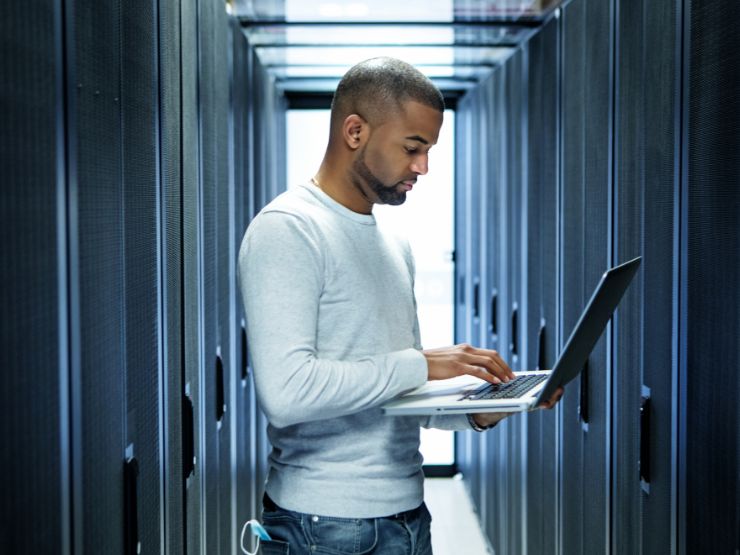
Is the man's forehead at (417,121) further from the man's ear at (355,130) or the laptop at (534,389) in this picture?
the laptop at (534,389)

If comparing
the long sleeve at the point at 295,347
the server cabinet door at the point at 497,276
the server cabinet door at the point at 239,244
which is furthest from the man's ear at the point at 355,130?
the server cabinet door at the point at 497,276

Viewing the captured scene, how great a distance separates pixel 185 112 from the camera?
2104mm

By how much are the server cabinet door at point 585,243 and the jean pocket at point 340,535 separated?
3.10 feet

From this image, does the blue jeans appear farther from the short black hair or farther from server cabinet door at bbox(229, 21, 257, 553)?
server cabinet door at bbox(229, 21, 257, 553)

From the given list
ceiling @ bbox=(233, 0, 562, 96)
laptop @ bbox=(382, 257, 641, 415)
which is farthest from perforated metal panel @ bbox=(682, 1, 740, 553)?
ceiling @ bbox=(233, 0, 562, 96)

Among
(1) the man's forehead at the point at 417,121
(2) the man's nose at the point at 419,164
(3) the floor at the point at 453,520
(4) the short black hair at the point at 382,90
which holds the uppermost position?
(4) the short black hair at the point at 382,90

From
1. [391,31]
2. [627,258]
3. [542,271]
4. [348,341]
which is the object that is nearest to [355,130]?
[348,341]

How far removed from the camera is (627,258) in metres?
2.09

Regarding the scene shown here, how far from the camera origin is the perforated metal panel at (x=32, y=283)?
95 cm

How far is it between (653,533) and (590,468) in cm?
55

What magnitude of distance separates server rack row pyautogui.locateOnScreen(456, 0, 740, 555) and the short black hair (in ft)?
1.56

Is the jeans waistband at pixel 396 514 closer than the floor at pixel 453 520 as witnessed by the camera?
Yes

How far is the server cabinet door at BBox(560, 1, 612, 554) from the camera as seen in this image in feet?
7.52

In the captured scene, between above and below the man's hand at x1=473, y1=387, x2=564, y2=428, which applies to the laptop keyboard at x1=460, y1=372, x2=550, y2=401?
above
